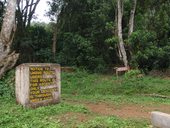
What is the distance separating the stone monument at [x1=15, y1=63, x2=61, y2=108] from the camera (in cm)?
768

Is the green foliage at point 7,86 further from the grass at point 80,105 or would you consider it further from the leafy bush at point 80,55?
the leafy bush at point 80,55

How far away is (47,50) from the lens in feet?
65.5

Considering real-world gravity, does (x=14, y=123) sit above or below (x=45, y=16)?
below

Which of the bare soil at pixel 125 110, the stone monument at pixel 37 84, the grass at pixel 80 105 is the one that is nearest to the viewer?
the grass at pixel 80 105

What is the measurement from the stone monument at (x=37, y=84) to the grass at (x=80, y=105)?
0.93 ft

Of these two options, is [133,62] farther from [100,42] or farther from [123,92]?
[100,42]

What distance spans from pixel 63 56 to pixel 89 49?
2596 millimetres

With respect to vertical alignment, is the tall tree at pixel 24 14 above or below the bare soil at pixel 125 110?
above

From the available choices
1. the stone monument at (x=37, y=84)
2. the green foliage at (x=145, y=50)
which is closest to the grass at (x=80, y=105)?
the stone monument at (x=37, y=84)

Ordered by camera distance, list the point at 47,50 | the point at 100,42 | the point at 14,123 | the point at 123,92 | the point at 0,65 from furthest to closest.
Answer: the point at 47,50
the point at 100,42
the point at 123,92
the point at 0,65
the point at 14,123

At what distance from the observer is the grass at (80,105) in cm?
617

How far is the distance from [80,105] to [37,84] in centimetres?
117

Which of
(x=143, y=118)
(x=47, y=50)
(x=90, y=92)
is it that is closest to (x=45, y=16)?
(x=47, y=50)

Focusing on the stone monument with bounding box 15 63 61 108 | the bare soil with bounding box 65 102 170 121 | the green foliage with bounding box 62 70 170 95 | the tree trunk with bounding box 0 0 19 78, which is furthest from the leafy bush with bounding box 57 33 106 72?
the stone monument with bounding box 15 63 61 108
